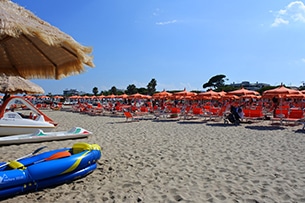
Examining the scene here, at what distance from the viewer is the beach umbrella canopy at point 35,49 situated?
2197mm

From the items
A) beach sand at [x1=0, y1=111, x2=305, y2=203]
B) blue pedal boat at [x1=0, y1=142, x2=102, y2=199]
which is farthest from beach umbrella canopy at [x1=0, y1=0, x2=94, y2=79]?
beach sand at [x1=0, y1=111, x2=305, y2=203]

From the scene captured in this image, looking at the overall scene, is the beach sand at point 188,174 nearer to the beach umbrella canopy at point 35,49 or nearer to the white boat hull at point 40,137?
→ the white boat hull at point 40,137

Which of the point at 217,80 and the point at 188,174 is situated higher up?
the point at 217,80

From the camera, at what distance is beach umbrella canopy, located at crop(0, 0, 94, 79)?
86.5 inches

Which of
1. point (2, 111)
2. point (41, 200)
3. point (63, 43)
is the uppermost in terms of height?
point (63, 43)

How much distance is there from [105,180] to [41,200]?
3.27ft

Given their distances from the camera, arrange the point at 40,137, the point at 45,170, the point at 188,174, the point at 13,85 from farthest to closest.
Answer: the point at 13,85 → the point at 40,137 → the point at 188,174 → the point at 45,170

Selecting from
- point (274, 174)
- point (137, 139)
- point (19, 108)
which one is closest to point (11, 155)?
point (137, 139)

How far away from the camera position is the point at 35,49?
133 inches

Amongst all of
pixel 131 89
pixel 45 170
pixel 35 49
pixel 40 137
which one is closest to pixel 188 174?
pixel 45 170

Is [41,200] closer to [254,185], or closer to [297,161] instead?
[254,185]

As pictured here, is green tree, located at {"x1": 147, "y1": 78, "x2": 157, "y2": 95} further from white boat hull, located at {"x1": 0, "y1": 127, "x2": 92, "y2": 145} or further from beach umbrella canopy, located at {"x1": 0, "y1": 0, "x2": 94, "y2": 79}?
beach umbrella canopy, located at {"x1": 0, "y1": 0, "x2": 94, "y2": 79}

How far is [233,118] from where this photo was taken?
11.5 meters

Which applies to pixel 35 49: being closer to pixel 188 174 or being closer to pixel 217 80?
pixel 188 174
